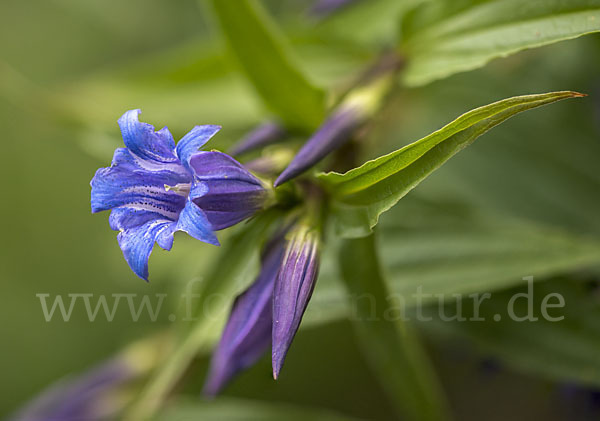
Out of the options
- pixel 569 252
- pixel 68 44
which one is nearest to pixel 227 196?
pixel 569 252

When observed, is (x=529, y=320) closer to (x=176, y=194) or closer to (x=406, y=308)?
(x=406, y=308)

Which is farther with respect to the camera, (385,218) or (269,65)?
(385,218)

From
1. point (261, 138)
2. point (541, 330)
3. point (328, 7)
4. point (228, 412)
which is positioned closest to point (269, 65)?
point (261, 138)

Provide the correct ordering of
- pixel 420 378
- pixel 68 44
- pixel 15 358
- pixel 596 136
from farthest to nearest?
pixel 68 44 < pixel 15 358 < pixel 596 136 < pixel 420 378

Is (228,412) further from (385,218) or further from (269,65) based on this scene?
(269,65)

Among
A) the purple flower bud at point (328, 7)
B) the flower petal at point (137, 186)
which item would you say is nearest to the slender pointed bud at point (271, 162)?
the flower petal at point (137, 186)

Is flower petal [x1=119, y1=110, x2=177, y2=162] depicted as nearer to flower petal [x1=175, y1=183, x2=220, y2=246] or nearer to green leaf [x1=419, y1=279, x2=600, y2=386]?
flower petal [x1=175, y1=183, x2=220, y2=246]
